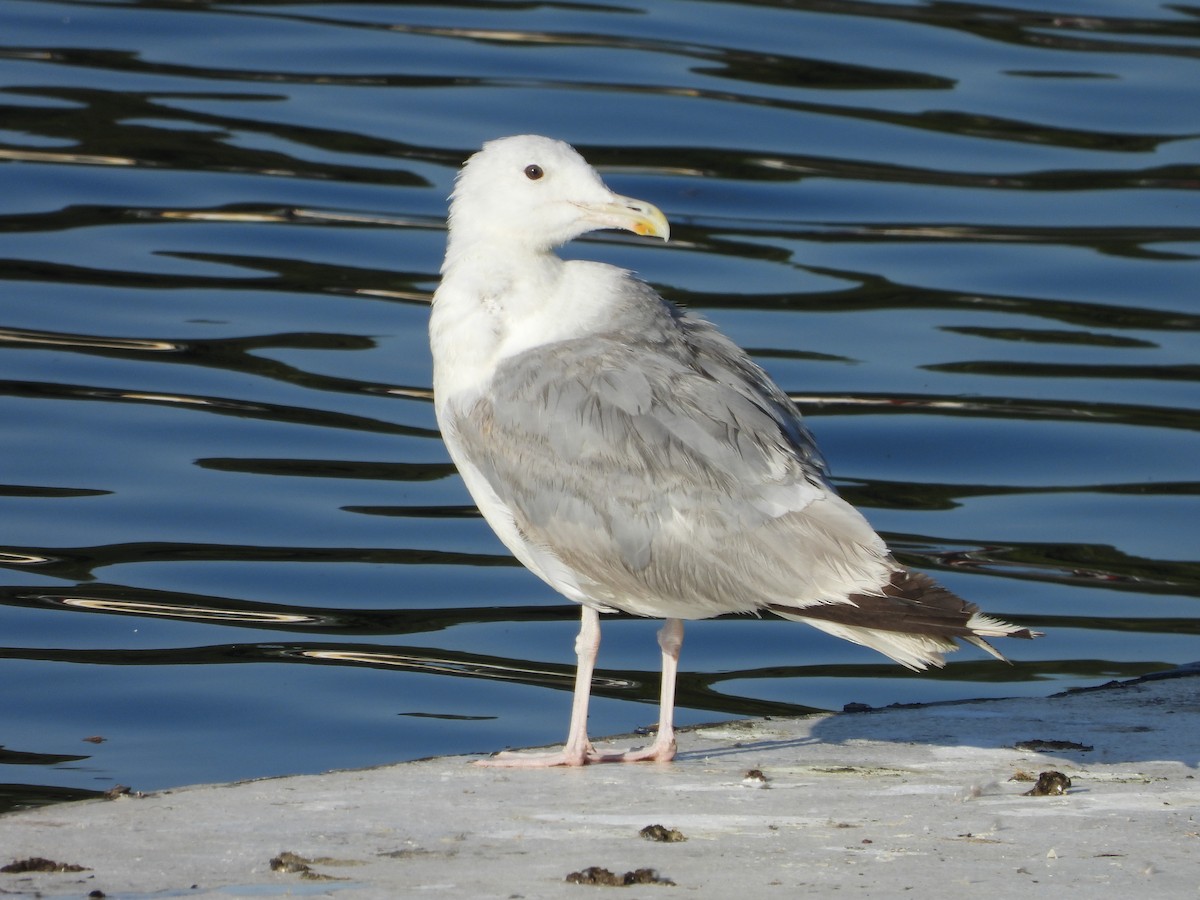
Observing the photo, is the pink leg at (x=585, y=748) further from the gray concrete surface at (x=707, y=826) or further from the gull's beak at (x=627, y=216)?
the gull's beak at (x=627, y=216)

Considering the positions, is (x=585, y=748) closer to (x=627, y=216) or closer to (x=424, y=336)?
(x=627, y=216)

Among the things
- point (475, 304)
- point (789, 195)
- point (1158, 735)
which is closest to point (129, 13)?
point (789, 195)

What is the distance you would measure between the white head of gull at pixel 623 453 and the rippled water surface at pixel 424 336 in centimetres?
195

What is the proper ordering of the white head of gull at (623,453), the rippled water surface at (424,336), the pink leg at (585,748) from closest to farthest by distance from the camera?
the white head of gull at (623,453) → the pink leg at (585,748) → the rippled water surface at (424,336)

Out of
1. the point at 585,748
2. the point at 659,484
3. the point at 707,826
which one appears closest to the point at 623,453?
the point at 659,484

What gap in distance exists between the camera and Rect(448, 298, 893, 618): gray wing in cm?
609

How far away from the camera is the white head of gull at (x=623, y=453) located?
19.9ft

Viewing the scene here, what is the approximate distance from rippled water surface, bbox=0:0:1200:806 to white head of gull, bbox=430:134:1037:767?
195 cm

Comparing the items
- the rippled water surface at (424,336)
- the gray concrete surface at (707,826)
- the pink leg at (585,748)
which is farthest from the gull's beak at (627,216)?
the rippled water surface at (424,336)

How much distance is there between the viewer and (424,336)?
1242 centimetres

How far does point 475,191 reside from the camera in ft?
22.0

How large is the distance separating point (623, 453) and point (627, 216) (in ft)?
2.91

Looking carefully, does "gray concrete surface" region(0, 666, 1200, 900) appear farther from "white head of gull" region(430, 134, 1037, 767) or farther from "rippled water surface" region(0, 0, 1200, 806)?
"rippled water surface" region(0, 0, 1200, 806)

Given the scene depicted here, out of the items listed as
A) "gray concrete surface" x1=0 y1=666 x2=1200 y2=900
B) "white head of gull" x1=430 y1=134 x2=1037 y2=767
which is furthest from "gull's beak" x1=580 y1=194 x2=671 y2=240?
"gray concrete surface" x1=0 y1=666 x2=1200 y2=900
